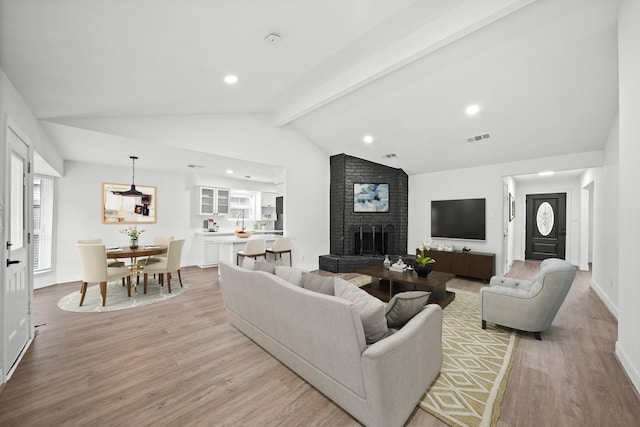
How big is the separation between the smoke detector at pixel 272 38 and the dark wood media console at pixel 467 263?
513 centimetres

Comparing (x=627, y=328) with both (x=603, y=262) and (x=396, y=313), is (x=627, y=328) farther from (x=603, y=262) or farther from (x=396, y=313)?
(x=603, y=262)

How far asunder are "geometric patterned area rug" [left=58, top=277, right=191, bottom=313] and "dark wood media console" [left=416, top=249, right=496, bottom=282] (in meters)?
5.13

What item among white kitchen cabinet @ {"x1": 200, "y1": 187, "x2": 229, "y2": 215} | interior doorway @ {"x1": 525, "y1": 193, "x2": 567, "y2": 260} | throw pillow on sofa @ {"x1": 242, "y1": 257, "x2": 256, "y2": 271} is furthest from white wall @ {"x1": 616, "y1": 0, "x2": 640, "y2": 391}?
white kitchen cabinet @ {"x1": 200, "y1": 187, "x2": 229, "y2": 215}

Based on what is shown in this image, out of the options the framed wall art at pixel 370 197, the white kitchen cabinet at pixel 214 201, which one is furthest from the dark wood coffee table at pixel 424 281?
the white kitchen cabinet at pixel 214 201

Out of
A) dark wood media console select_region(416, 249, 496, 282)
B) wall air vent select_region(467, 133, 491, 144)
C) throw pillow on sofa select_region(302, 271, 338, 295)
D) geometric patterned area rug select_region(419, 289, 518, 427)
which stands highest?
wall air vent select_region(467, 133, 491, 144)

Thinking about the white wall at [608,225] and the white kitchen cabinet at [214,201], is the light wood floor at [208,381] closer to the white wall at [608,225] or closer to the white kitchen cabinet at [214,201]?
the white wall at [608,225]

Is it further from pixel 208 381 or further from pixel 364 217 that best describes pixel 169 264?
pixel 364 217

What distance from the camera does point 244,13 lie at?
195cm

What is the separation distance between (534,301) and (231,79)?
405 cm

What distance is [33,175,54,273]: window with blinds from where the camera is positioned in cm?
462

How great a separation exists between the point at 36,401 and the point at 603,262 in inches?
276

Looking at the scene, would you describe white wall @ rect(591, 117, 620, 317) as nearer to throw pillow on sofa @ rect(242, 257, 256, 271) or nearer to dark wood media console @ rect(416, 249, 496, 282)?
dark wood media console @ rect(416, 249, 496, 282)

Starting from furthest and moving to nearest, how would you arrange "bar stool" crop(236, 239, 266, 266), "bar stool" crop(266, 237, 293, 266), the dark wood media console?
"bar stool" crop(266, 237, 293, 266) < "bar stool" crop(236, 239, 266, 266) < the dark wood media console

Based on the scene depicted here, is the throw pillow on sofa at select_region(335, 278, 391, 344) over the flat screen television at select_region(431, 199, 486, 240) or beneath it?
beneath
